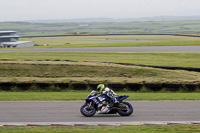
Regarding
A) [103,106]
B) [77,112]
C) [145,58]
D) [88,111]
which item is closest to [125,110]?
[103,106]

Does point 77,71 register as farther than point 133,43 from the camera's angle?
No

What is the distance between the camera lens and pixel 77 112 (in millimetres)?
12531

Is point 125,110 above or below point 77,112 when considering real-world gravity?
above

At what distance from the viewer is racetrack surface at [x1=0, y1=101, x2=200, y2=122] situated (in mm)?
11348

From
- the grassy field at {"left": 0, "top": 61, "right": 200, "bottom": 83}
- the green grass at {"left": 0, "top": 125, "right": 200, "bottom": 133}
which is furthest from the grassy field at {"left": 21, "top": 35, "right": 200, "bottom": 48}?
the green grass at {"left": 0, "top": 125, "right": 200, "bottom": 133}

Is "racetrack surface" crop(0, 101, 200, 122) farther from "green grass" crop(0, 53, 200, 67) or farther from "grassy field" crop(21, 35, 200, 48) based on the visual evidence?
"grassy field" crop(21, 35, 200, 48)

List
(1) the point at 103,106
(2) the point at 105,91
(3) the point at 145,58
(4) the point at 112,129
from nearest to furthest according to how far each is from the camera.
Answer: (4) the point at 112,129, (2) the point at 105,91, (1) the point at 103,106, (3) the point at 145,58

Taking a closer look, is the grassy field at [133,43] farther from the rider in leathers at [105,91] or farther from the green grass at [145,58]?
the rider in leathers at [105,91]

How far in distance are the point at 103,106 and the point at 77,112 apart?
1.38 metres

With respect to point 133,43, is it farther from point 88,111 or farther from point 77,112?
point 88,111

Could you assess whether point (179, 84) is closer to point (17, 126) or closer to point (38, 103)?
point (38, 103)

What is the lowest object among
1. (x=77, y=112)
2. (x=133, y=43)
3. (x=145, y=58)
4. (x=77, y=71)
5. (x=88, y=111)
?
(x=77, y=112)

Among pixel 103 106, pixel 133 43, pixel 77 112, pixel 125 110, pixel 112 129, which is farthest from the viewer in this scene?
pixel 133 43

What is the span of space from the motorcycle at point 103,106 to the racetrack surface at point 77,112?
204 mm
